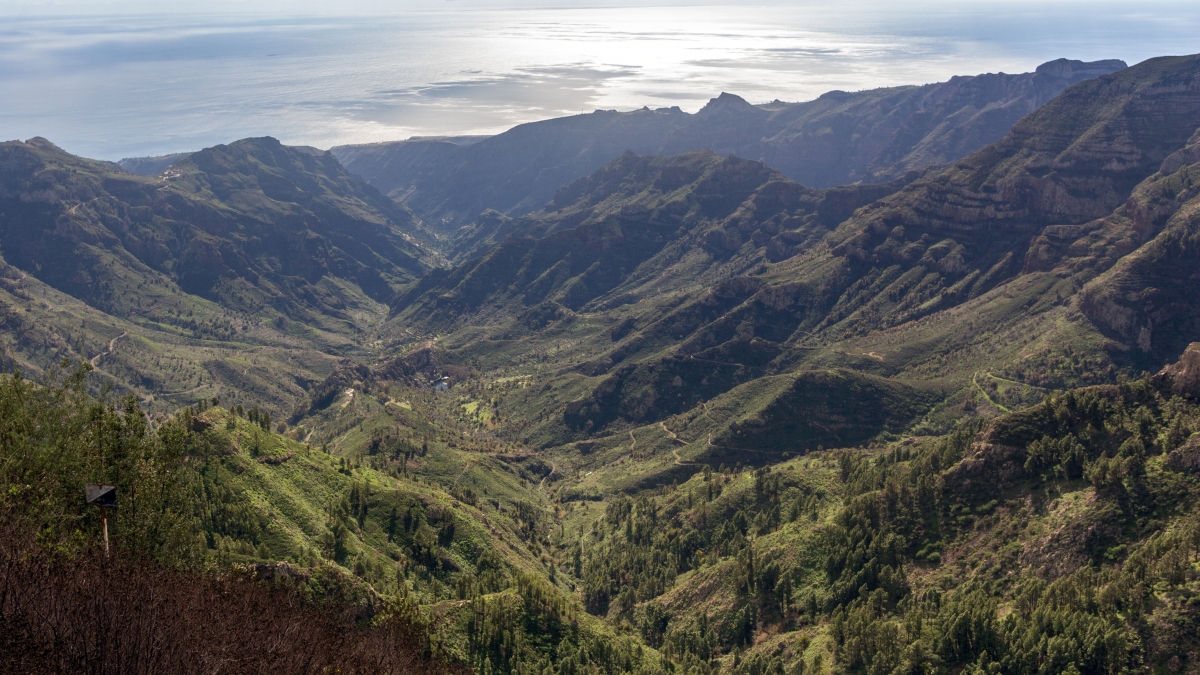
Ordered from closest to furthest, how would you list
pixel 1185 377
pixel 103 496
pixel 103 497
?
pixel 103 496 < pixel 103 497 < pixel 1185 377

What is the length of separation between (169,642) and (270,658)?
547cm

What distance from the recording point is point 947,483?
107 meters

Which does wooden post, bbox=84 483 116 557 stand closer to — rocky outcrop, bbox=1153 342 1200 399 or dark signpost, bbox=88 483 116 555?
dark signpost, bbox=88 483 116 555

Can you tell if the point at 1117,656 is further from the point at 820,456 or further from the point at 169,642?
the point at 820,456

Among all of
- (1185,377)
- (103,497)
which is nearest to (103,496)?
(103,497)

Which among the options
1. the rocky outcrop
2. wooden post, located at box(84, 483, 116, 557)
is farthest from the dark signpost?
the rocky outcrop

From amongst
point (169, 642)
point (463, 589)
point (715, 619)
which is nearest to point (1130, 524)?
point (715, 619)

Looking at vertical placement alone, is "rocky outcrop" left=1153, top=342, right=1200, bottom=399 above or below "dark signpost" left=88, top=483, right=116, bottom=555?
below

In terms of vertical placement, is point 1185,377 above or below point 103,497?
below

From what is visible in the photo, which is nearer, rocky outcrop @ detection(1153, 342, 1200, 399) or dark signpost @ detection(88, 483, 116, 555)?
dark signpost @ detection(88, 483, 116, 555)

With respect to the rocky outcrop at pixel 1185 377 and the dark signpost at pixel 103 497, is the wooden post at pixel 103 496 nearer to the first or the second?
the dark signpost at pixel 103 497

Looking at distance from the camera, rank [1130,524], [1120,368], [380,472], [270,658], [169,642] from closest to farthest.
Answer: [169,642]
[270,658]
[1130,524]
[380,472]
[1120,368]

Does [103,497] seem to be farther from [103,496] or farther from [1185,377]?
[1185,377]

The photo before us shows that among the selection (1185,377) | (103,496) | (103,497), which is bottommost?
(1185,377)
